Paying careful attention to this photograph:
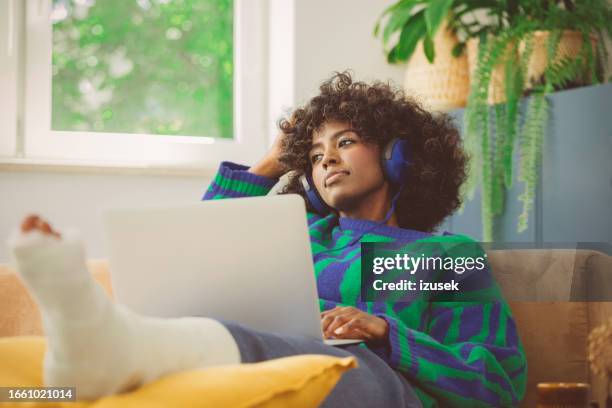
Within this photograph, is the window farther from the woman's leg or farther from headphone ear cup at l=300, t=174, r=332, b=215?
the woman's leg

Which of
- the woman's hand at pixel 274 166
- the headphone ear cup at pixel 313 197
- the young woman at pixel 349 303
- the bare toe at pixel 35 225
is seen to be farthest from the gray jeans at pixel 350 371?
the woman's hand at pixel 274 166

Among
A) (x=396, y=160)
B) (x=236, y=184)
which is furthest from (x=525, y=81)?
(x=236, y=184)

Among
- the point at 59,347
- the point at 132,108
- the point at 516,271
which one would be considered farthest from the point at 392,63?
the point at 59,347

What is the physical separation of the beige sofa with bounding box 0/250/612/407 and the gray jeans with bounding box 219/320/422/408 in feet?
1.39

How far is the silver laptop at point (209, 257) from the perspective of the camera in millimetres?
922

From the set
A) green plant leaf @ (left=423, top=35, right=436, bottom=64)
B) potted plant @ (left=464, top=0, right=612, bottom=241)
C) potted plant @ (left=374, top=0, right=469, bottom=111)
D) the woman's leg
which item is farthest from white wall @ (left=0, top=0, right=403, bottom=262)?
the woman's leg

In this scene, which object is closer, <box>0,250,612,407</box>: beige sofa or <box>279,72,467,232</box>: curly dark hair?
<box>0,250,612,407</box>: beige sofa

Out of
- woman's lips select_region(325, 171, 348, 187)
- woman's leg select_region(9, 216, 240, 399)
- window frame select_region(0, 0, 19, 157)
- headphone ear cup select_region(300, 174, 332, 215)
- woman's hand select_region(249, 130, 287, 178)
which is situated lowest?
woman's leg select_region(9, 216, 240, 399)

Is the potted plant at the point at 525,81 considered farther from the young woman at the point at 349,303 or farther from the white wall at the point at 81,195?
the white wall at the point at 81,195

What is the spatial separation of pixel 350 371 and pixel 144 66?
5.97ft

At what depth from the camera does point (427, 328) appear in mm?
1329

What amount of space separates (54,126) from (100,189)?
285 millimetres

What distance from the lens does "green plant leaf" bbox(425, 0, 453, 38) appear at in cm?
223

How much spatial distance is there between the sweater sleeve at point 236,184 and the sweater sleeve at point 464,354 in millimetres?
470
